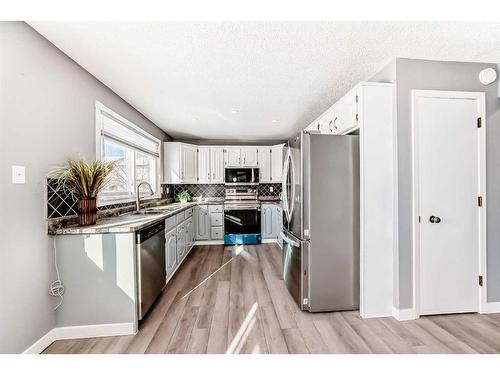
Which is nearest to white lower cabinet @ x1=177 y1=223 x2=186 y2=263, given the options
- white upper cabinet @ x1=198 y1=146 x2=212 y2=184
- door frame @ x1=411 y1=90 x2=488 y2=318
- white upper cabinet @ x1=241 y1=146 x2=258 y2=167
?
white upper cabinet @ x1=198 y1=146 x2=212 y2=184

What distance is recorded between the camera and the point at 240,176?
15.9ft

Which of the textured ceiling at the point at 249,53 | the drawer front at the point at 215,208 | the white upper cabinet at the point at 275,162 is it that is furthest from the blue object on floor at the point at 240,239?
the textured ceiling at the point at 249,53

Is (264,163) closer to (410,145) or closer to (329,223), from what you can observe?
(329,223)

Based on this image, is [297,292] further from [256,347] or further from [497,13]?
[497,13]

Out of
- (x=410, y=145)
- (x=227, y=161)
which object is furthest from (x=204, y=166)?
(x=410, y=145)

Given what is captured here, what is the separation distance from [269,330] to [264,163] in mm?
3702

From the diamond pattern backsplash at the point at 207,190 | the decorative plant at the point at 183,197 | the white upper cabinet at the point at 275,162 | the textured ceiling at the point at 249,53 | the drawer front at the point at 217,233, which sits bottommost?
the drawer front at the point at 217,233

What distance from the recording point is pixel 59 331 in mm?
1688

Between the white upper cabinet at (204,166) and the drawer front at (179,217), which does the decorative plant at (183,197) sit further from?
the drawer front at (179,217)

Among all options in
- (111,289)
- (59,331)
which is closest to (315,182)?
(111,289)

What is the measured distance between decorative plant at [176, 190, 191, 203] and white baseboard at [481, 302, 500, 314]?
4573 mm

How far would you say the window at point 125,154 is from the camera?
240cm

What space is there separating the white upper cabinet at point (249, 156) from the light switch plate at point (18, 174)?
3796 millimetres

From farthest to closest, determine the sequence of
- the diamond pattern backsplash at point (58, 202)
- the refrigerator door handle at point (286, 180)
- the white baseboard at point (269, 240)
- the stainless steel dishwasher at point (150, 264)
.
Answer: the white baseboard at point (269, 240) < the refrigerator door handle at point (286, 180) < the stainless steel dishwasher at point (150, 264) < the diamond pattern backsplash at point (58, 202)
